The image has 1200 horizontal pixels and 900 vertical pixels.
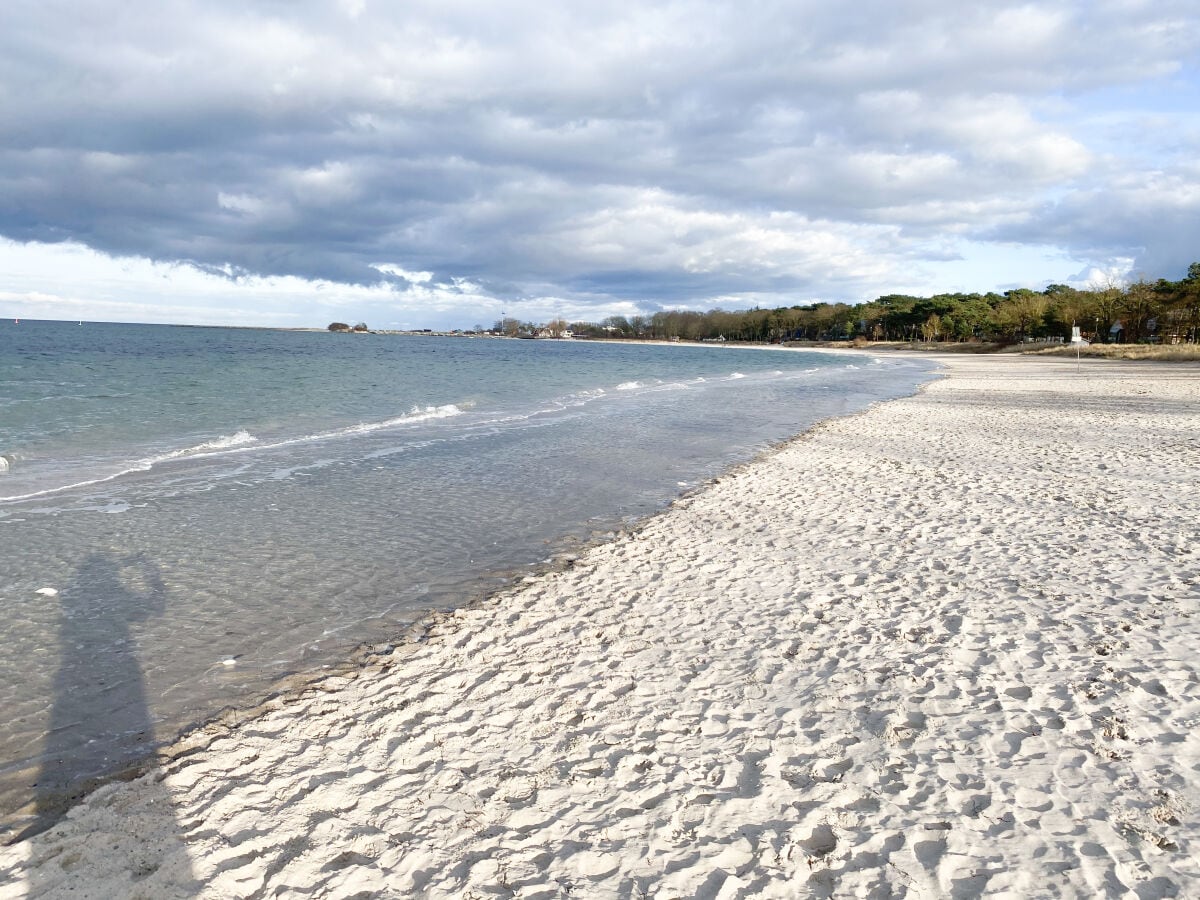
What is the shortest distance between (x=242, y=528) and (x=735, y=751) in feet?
29.3

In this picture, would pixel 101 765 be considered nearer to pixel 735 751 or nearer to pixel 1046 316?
pixel 735 751

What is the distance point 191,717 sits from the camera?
5.32 metres

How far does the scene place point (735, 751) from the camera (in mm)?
4629

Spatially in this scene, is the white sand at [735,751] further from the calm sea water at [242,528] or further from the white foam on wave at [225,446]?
the white foam on wave at [225,446]

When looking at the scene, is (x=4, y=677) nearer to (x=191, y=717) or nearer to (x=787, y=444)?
(x=191, y=717)

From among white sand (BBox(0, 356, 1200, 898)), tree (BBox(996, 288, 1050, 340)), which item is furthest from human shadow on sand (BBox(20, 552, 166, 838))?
tree (BBox(996, 288, 1050, 340))

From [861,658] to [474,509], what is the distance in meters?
7.57

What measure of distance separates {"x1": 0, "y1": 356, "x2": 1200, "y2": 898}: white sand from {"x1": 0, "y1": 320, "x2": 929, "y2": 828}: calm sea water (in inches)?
40.1

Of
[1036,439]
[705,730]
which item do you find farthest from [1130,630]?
[1036,439]

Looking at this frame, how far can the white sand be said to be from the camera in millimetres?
3582

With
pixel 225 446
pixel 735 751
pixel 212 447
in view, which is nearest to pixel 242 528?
pixel 735 751

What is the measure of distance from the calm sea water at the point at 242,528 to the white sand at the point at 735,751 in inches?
40.1

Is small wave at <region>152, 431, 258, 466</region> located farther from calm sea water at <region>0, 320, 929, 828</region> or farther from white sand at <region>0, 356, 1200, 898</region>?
white sand at <region>0, 356, 1200, 898</region>

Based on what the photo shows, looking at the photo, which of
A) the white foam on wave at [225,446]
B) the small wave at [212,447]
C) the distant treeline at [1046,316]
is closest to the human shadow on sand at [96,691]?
the white foam on wave at [225,446]
